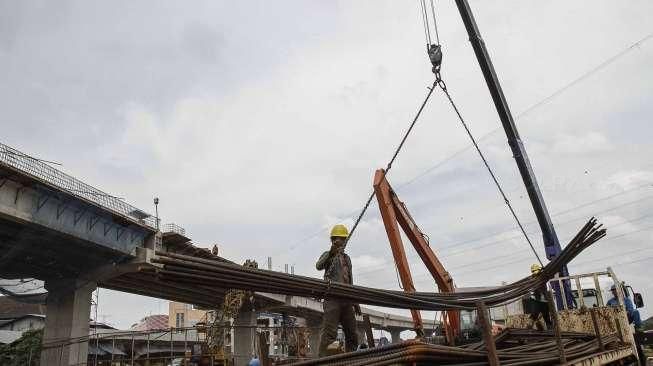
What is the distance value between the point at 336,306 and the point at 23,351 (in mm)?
34385

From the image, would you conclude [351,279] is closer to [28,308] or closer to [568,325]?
[568,325]

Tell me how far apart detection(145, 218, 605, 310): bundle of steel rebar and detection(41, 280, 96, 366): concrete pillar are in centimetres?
2627

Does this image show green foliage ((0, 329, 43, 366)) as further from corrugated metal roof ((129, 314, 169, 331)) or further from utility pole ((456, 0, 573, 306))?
corrugated metal roof ((129, 314, 169, 331))

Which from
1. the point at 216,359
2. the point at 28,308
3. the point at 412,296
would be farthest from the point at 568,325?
the point at 28,308

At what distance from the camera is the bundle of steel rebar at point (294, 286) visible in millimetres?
3787

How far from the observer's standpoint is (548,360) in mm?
5082

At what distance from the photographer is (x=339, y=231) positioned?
7.49 meters

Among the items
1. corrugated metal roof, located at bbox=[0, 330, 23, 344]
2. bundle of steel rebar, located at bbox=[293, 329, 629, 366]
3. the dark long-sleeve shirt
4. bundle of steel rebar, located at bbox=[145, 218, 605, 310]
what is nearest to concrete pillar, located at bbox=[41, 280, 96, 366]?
corrugated metal roof, located at bbox=[0, 330, 23, 344]

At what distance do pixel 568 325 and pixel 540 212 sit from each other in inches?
191

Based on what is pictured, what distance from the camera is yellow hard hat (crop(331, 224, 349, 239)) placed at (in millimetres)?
7457

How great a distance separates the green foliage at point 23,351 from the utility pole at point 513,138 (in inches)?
1206

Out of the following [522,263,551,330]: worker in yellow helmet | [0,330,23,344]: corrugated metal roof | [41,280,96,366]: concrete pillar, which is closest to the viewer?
[522,263,551,330]: worker in yellow helmet

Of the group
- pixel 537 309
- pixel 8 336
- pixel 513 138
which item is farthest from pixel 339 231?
pixel 8 336

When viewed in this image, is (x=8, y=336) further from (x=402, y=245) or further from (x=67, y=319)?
(x=402, y=245)
